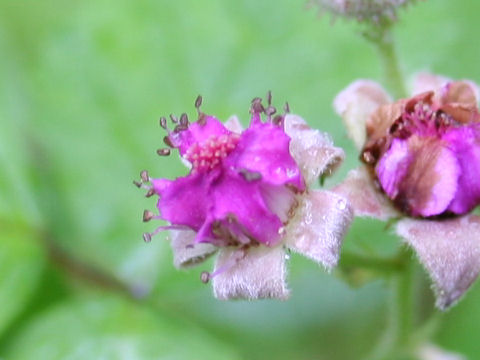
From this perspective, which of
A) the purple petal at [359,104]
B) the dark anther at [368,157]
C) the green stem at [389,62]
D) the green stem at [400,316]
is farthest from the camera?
the green stem at [400,316]

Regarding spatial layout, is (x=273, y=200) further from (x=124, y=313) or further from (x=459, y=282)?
(x=124, y=313)

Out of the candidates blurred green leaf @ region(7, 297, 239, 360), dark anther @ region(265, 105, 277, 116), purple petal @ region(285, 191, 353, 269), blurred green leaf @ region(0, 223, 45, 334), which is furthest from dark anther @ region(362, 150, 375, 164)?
blurred green leaf @ region(0, 223, 45, 334)

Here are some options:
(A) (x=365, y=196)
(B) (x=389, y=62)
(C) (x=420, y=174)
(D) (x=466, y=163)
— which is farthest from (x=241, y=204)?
(B) (x=389, y=62)

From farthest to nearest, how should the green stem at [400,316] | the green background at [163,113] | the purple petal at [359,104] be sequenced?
1. the green background at [163,113]
2. the green stem at [400,316]
3. the purple petal at [359,104]

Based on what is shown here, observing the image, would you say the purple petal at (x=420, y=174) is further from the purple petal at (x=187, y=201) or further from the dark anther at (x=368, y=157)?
the purple petal at (x=187, y=201)

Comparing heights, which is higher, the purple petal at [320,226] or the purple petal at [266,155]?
the purple petal at [266,155]

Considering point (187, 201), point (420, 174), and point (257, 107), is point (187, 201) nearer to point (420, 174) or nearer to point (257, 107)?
point (257, 107)

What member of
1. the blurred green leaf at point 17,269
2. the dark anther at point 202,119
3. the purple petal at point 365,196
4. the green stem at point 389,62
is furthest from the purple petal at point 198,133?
the blurred green leaf at point 17,269
